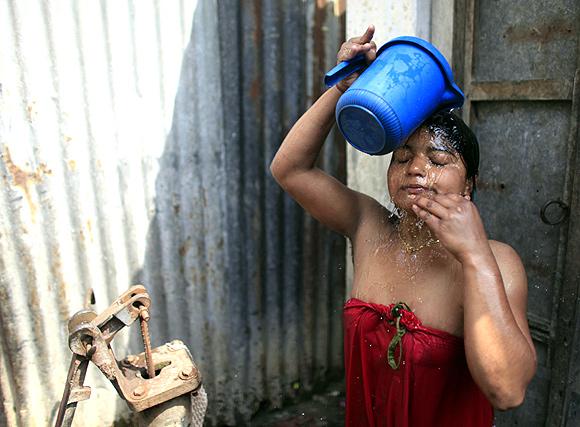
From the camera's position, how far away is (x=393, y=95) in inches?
60.7

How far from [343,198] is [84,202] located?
139 centimetres

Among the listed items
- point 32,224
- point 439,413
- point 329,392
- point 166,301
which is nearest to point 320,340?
point 329,392

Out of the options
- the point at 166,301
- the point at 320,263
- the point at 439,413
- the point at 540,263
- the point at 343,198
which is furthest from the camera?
the point at 320,263

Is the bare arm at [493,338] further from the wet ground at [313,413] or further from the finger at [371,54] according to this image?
the wet ground at [313,413]

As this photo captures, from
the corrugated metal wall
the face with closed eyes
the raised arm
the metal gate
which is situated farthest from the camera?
the corrugated metal wall

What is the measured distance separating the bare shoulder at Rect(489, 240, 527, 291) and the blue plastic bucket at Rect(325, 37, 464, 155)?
520 mm

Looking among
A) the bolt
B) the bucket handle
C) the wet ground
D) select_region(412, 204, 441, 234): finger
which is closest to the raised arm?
the bucket handle

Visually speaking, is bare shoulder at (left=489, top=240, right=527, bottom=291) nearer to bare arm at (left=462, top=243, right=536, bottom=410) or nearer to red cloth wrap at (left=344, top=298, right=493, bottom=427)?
bare arm at (left=462, top=243, right=536, bottom=410)

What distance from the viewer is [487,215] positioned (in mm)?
2650

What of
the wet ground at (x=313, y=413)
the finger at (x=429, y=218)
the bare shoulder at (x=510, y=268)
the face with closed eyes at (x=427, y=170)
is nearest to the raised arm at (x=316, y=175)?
the face with closed eyes at (x=427, y=170)

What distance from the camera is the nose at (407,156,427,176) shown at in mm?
1681

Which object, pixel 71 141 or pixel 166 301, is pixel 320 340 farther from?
pixel 71 141

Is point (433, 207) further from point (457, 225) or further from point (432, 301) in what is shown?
point (432, 301)

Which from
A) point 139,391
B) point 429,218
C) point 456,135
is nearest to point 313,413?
point 139,391
